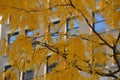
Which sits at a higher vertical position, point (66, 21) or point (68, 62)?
point (66, 21)

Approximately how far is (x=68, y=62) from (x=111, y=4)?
2.76 ft

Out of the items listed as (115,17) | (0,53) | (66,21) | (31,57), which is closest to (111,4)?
(115,17)

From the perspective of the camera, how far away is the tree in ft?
12.7

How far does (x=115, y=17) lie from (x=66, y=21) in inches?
22.9

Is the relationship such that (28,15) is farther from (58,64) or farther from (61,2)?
(58,64)

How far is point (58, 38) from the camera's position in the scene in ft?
13.6

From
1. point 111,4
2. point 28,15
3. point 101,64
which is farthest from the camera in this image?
point 101,64

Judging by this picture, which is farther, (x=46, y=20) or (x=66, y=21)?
(x=66, y=21)

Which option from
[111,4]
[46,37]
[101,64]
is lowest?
[101,64]

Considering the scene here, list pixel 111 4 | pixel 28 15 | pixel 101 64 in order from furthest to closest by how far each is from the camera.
→ pixel 101 64
pixel 111 4
pixel 28 15

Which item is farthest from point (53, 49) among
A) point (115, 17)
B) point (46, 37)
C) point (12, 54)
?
Answer: point (115, 17)

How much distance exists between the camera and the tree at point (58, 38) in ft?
12.7

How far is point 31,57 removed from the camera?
13.5 ft

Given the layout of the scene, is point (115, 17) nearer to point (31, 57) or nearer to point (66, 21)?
point (66, 21)
